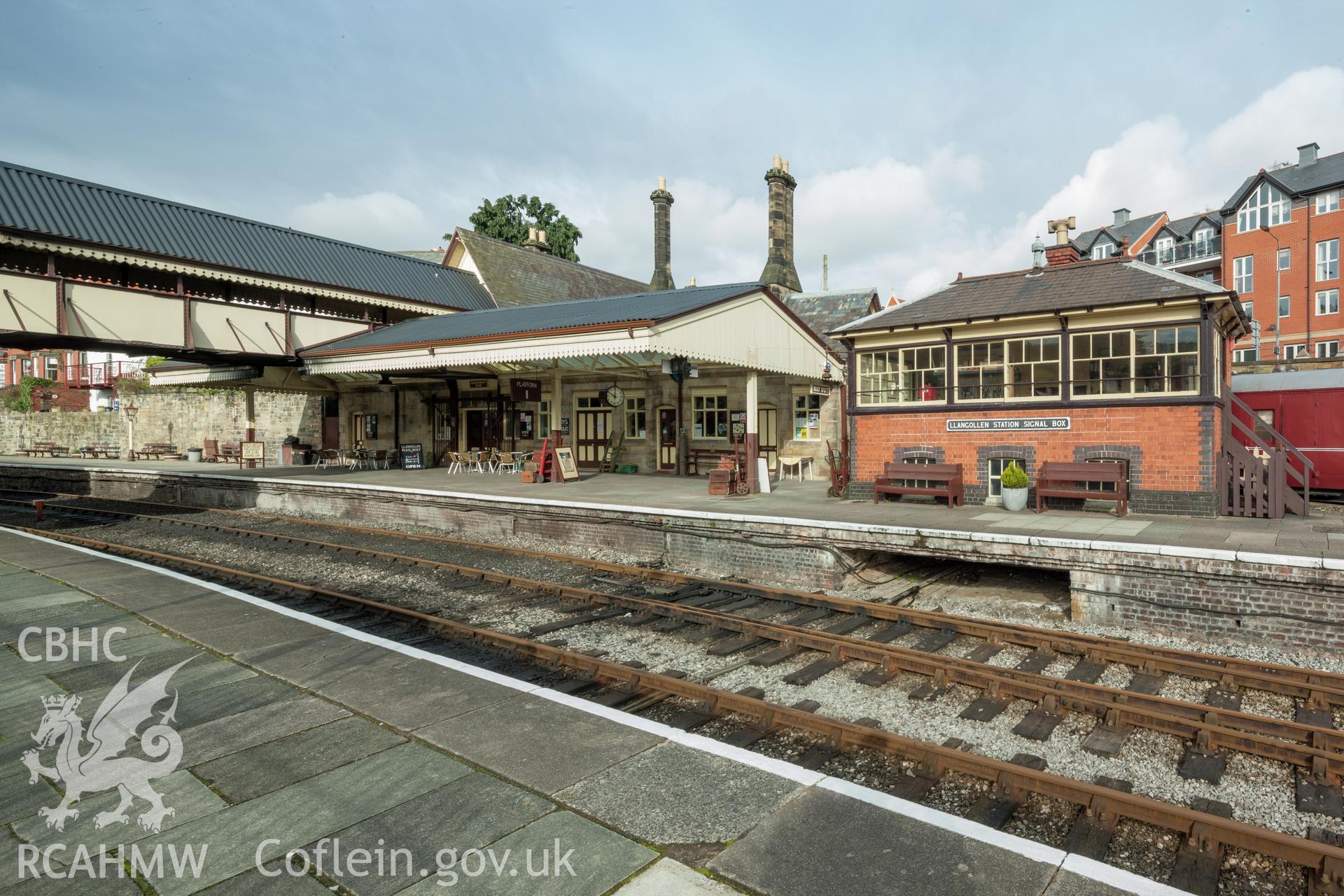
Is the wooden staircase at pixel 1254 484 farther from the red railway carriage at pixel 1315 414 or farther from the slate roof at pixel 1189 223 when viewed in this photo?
the slate roof at pixel 1189 223

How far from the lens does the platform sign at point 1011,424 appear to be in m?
12.5

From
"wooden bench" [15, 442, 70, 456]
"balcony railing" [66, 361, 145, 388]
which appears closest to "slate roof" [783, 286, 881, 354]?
"balcony railing" [66, 361, 145, 388]

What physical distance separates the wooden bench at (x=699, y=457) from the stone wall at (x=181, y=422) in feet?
65.4

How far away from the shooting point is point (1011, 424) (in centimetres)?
1299

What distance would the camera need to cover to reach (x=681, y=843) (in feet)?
11.4

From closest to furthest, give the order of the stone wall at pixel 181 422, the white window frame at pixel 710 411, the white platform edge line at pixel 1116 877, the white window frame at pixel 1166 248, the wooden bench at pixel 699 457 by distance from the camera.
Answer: the white platform edge line at pixel 1116 877 < the white window frame at pixel 710 411 < the wooden bench at pixel 699 457 < the stone wall at pixel 181 422 < the white window frame at pixel 1166 248

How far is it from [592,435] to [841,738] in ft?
61.4

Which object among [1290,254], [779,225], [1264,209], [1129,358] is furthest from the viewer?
[1264,209]

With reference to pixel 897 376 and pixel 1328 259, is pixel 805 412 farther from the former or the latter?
pixel 1328 259

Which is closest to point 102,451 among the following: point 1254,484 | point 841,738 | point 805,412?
point 805,412

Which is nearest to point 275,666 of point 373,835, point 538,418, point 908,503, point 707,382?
point 373,835

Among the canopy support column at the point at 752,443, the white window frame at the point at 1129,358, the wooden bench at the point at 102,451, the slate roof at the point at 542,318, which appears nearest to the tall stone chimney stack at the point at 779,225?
the slate roof at the point at 542,318

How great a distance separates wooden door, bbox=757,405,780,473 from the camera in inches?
790

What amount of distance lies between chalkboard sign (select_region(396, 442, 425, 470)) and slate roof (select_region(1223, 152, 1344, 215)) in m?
45.7
